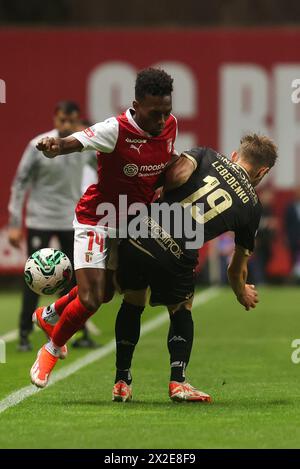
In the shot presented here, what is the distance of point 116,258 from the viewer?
8281 millimetres

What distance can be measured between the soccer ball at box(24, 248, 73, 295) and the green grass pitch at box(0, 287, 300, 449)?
735mm

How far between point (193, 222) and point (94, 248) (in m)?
0.65

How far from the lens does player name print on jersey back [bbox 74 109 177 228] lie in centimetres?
790

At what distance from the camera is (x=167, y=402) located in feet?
27.0

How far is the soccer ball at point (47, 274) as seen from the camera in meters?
8.55

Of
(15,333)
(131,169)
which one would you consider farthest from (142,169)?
(15,333)

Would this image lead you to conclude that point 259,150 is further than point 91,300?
Yes

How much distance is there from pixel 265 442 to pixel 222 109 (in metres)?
16.9

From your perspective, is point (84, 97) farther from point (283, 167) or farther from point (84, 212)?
point (84, 212)

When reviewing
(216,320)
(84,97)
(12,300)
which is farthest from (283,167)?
(216,320)

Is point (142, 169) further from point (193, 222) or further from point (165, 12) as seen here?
point (165, 12)

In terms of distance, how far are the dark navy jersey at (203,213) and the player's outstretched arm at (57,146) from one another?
71 centimetres

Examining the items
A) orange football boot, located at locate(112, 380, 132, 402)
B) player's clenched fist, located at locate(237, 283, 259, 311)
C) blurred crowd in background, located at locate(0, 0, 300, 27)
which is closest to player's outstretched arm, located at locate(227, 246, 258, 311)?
player's clenched fist, located at locate(237, 283, 259, 311)

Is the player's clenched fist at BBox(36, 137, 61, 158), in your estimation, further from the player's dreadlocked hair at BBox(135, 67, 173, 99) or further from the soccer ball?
the soccer ball
